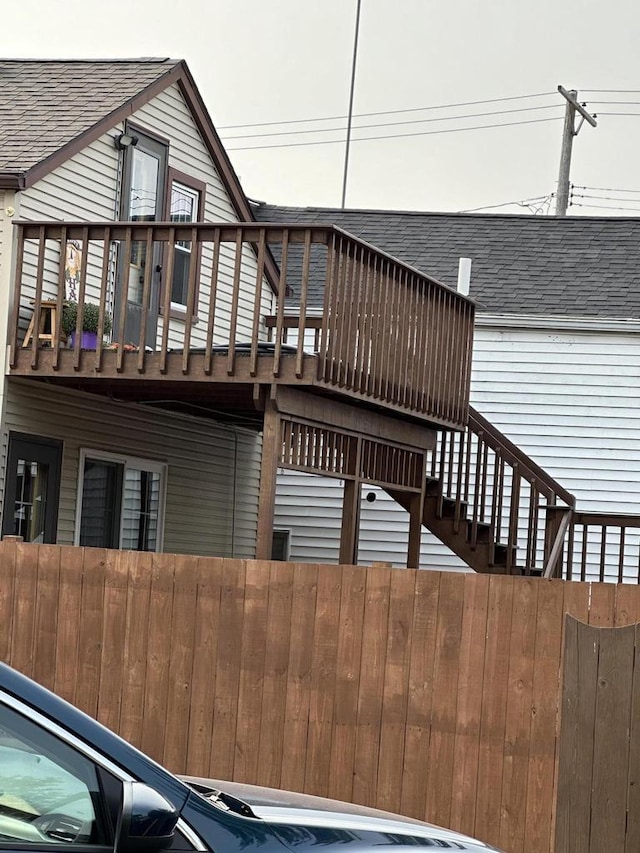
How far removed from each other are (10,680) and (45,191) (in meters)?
11.4

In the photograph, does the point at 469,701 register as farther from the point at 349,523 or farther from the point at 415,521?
the point at 415,521

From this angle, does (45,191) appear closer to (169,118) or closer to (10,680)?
(169,118)

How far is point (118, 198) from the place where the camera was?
1547 centimetres

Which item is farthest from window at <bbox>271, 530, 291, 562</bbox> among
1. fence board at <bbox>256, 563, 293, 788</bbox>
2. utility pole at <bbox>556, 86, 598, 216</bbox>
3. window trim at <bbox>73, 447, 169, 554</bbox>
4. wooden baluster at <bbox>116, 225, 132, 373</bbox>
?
utility pole at <bbox>556, 86, 598, 216</bbox>

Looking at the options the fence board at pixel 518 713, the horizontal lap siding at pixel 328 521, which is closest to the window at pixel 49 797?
the fence board at pixel 518 713

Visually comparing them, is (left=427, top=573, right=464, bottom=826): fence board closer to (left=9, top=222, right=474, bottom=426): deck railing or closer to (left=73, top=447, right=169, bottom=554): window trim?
(left=9, top=222, right=474, bottom=426): deck railing

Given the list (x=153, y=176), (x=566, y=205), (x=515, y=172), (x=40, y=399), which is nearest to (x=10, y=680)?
(x=40, y=399)

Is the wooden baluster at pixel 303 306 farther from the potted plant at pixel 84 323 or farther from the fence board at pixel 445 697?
the fence board at pixel 445 697

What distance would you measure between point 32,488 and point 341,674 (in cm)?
699

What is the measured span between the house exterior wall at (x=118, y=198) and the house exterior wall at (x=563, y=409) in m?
3.33

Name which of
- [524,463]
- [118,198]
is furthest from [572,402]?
[118,198]

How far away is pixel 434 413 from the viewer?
14.4 m

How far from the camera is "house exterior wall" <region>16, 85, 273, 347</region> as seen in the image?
14.0 m

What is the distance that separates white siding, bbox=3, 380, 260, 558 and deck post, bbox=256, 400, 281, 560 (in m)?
2.69
